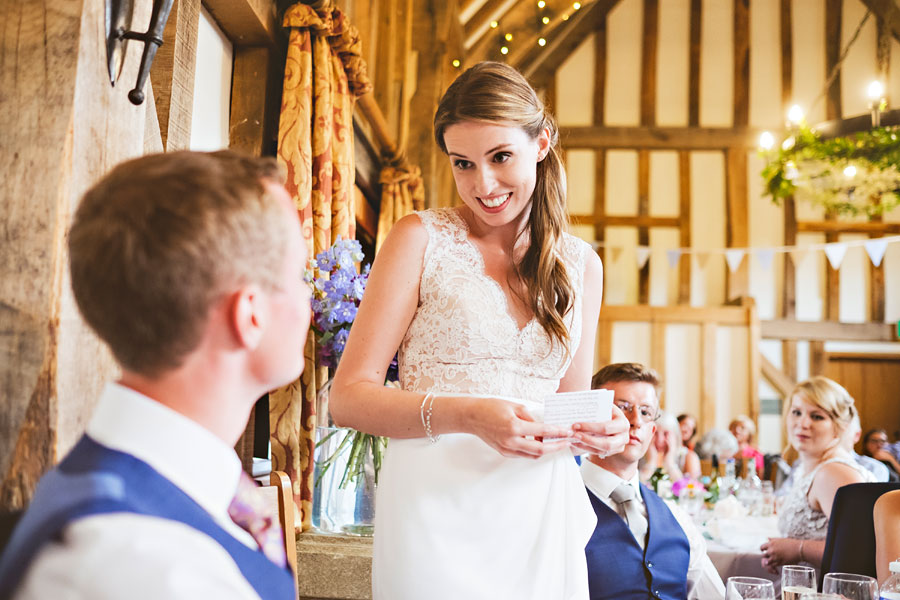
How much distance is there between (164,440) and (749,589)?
4.86 feet

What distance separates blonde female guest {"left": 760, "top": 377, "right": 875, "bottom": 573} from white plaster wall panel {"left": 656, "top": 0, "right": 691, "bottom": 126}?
299 inches

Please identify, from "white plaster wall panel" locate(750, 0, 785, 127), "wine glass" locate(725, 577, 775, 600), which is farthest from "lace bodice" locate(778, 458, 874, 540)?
"white plaster wall panel" locate(750, 0, 785, 127)

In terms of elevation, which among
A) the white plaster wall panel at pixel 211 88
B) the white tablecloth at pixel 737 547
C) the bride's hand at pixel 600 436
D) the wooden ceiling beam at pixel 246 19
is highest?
the wooden ceiling beam at pixel 246 19

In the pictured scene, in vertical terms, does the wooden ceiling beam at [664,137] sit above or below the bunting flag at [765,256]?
above

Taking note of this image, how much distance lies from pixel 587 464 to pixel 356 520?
2.35 ft

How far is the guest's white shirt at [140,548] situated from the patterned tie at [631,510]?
Result: 1.91 meters

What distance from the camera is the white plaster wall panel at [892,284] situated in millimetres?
10086

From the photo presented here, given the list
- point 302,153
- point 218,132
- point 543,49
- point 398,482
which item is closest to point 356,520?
point 398,482

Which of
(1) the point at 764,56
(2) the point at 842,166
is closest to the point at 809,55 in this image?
(1) the point at 764,56

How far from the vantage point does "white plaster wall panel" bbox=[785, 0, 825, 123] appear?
10.8 metres

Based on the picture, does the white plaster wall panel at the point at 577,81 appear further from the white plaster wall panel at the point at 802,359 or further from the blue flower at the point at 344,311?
the blue flower at the point at 344,311

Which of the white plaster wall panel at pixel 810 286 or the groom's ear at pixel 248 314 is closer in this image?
the groom's ear at pixel 248 314

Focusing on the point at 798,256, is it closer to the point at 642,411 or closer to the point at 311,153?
the point at 642,411

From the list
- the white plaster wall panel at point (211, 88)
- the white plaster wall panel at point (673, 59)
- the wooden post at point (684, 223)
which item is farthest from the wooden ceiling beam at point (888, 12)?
the white plaster wall panel at point (211, 88)
